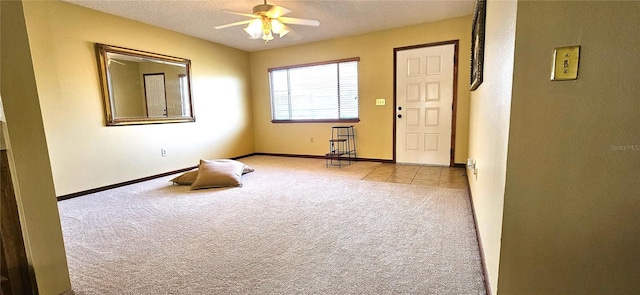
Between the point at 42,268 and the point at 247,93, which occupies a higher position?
the point at 247,93

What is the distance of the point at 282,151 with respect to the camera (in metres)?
6.09

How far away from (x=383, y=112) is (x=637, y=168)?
4034 millimetres

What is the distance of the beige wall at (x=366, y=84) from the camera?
4250mm

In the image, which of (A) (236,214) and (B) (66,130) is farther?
(B) (66,130)

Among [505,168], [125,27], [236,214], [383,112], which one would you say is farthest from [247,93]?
[505,168]

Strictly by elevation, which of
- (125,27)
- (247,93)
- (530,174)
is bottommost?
(530,174)

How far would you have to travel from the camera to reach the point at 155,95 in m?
4.28

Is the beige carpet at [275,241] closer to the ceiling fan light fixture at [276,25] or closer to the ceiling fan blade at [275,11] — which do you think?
the ceiling fan light fixture at [276,25]

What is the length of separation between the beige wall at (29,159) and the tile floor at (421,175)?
319 centimetres

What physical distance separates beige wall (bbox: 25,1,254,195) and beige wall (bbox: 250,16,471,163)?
112 centimetres

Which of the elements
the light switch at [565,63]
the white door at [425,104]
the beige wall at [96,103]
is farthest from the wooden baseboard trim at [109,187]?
the light switch at [565,63]

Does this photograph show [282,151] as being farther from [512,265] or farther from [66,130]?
[512,265]

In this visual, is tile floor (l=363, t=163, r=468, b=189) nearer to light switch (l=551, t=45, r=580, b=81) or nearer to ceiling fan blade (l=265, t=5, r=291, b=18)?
ceiling fan blade (l=265, t=5, r=291, b=18)

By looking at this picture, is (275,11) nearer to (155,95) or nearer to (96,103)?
(155,95)
